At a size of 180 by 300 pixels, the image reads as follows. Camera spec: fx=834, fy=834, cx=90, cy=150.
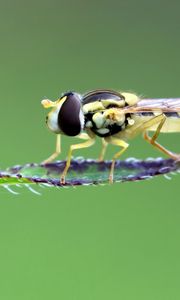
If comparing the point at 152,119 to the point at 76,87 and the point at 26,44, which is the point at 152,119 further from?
the point at 26,44

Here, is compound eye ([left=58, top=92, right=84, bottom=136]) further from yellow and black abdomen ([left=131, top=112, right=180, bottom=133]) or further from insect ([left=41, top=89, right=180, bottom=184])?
yellow and black abdomen ([left=131, top=112, right=180, bottom=133])

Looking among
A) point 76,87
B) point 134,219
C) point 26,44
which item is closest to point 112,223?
point 134,219

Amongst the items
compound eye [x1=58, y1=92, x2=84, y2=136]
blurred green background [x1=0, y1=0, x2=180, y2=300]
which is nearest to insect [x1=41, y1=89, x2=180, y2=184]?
compound eye [x1=58, y1=92, x2=84, y2=136]

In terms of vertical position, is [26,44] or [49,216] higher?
[26,44]

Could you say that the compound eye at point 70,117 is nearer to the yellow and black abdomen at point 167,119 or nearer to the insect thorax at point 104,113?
the insect thorax at point 104,113

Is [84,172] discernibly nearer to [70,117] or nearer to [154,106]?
[70,117]

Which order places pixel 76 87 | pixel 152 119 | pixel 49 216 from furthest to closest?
1. pixel 76 87
2. pixel 49 216
3. pixel 152 119

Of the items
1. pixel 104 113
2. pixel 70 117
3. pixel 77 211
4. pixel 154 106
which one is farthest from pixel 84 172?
pixel 77 211
